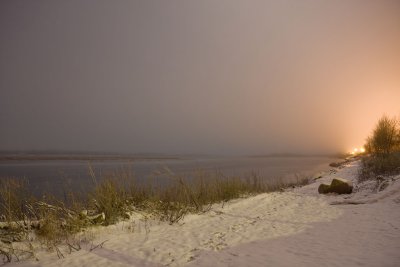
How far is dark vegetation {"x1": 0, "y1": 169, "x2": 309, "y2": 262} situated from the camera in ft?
16.3

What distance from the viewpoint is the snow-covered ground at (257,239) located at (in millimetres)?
4180

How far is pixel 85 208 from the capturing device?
677cm

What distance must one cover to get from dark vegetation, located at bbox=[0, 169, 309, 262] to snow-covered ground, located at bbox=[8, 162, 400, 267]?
1.06 ft

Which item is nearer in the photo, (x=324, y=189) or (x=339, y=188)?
(x=339, y=188)

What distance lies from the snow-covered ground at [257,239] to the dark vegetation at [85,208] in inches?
12.7

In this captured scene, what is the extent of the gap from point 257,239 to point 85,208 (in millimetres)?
4229

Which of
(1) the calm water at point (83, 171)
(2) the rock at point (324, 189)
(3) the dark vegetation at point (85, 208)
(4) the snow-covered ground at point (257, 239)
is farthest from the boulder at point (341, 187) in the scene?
(3) the dark vegetation at point (85, 208)

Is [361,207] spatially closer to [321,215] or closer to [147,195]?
[321,215]

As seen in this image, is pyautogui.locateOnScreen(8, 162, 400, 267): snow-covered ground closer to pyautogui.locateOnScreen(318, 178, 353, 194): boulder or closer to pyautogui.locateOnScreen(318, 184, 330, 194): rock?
pyautogui.locateOnScreen(318, 178, 353, 194): boulder

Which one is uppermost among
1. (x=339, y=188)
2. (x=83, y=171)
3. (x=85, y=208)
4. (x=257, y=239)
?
(x=85, y=208)

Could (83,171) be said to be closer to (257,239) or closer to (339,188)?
(339,188)

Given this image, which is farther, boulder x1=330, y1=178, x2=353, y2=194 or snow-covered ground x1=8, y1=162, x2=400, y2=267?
boulder x1=330, y1=178, x2=353, y2=194

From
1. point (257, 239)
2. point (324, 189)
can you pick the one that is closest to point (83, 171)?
point (324, 189)

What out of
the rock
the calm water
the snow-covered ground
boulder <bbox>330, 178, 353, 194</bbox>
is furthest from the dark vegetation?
boulder <bbox>330, 178, 353, 194</bbox>
